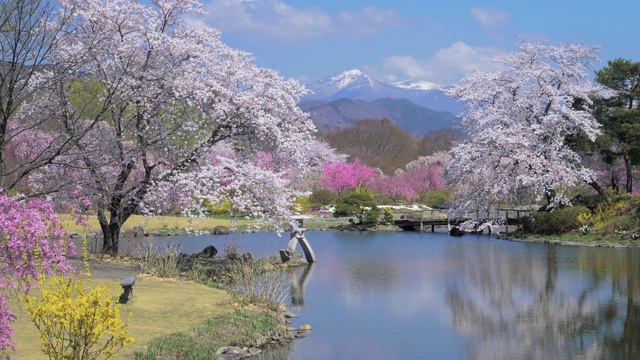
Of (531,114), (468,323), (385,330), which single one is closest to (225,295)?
(385,330)

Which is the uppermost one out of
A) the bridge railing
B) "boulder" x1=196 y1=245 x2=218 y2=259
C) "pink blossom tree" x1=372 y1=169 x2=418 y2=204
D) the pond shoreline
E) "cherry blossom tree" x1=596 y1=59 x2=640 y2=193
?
"cherry blossom tree" x1=596 y1=59 x2=640 y2=193

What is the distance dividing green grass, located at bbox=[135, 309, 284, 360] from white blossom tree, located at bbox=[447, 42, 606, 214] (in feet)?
71.6

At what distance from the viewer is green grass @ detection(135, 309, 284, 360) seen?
11.8 m

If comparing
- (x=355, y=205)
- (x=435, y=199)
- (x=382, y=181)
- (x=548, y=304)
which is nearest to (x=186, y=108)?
(x=548, y=304)

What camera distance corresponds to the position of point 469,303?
1884 cm

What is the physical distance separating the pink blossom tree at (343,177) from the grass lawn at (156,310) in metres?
45.9

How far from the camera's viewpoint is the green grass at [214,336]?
11.8 metres

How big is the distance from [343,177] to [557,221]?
31.0 meters

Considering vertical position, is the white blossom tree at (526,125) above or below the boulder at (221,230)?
above

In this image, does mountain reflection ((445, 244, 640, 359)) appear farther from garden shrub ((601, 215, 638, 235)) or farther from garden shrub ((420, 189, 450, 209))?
garden shrub ((420, 189, 450, 209))

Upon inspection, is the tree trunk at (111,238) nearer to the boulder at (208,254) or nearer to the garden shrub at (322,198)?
the boulder at (208,254)

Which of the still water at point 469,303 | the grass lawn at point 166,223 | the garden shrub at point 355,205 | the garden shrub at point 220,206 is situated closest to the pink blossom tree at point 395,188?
the garden shrub at point 355,205

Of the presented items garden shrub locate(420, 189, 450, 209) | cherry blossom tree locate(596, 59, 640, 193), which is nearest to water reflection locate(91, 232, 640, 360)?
cherry blossom tree locate(596, 59, 640, 193)

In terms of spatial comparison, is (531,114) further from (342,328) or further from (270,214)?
(342,328)
